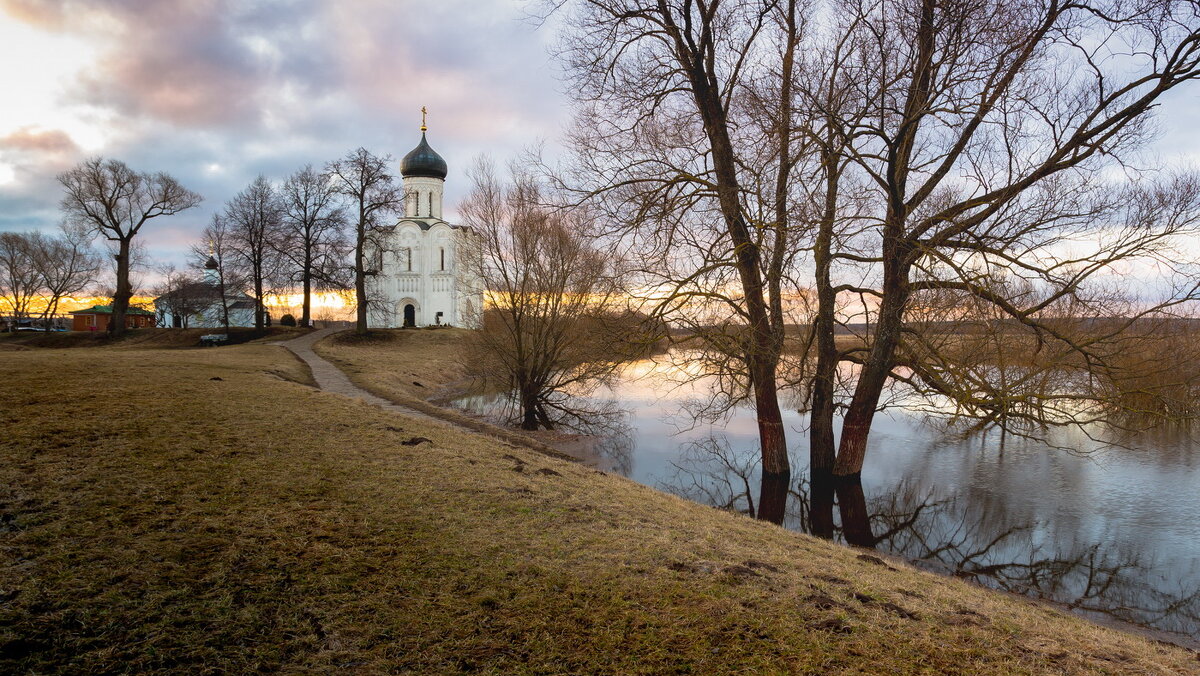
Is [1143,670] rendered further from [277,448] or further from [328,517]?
[277,448]

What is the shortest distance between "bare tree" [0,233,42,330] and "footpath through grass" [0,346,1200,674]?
5465 cm

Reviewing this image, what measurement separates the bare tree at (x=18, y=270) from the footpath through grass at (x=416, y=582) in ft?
179

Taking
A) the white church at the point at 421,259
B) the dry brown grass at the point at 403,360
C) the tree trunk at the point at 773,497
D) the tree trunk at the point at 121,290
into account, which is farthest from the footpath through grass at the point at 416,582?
the white church at the point at 421,259

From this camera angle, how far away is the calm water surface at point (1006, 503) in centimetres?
741

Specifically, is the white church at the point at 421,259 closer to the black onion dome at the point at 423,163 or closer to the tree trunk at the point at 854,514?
the black onion dome at the point at 423,163

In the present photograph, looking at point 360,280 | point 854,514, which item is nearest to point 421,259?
point 360,280

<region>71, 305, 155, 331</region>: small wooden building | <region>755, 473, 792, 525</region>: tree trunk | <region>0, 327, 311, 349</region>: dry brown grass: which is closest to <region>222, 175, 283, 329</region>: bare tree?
<region>0, 327, 311, 349</region>: dry brown grass

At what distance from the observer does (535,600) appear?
12.6 ft

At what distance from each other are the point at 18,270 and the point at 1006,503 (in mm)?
63700

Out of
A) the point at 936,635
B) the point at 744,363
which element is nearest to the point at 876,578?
the point at 936,635

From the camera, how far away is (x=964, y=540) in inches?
348

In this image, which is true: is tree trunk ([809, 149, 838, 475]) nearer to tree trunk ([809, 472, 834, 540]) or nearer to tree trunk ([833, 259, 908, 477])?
tree trunk ([809, 472, 834, 540])

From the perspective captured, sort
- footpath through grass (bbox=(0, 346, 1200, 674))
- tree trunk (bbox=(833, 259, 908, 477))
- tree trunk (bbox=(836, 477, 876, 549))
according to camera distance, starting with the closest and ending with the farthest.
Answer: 1. footpath through grass (bbox=(0, 346, 1200, 674))
2. tree trunk (bbox=(836, 477, 876, 549))
3. tree trunk (bbox=(833, 259, 908, 477))

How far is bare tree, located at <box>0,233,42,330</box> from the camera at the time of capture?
45656 millimetres
